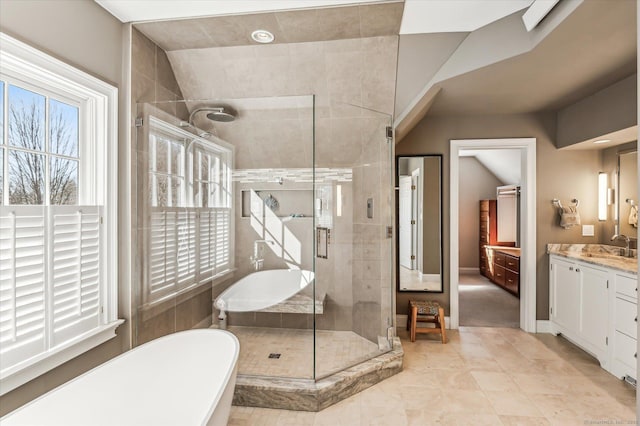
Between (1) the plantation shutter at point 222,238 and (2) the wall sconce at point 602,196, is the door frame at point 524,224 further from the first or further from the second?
(1) the plantation shutter at point 222,238

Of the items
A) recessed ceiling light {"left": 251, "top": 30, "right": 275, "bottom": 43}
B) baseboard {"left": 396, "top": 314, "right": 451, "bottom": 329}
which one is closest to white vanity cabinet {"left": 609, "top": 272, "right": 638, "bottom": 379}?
baseboard {"left": 396, "top": 314, "right": 451, "bottom": 329}

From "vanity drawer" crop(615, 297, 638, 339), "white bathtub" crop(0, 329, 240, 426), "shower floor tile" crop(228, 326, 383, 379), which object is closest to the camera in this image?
"white bathtub" crop(0, 329, 240, 426)

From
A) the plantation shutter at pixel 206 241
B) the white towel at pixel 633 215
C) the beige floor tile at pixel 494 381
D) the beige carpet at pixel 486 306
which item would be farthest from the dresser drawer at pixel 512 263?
the plantation shutter at pixel 206 241

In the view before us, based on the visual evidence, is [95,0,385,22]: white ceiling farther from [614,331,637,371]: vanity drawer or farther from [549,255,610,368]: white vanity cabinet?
[614,331,637,371]: vanity drawer

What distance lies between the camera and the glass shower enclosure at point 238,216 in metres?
2.51

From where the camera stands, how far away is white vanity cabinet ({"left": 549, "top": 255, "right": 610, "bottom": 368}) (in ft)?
9.15

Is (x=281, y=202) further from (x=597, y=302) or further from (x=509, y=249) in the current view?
(x=509, y=249)

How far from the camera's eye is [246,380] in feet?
7.57

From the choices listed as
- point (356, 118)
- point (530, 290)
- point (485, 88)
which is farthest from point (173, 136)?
point (530, 290)

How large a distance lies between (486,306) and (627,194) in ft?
6.91

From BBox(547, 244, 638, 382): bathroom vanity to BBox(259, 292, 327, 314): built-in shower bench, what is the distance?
7.57ft

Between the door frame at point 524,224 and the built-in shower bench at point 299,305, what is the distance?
184 centimetres

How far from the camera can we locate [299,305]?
100 inches

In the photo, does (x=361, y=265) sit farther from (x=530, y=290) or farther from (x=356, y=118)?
(x=530, y=290)
